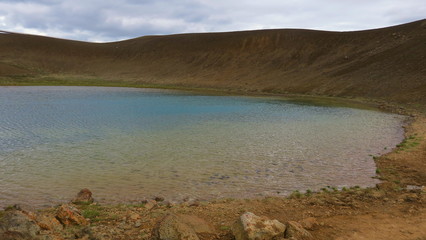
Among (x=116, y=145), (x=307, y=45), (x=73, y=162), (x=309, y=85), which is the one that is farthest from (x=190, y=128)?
(x=307, y=45)

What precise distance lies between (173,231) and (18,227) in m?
2.69

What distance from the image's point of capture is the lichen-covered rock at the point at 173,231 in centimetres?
632

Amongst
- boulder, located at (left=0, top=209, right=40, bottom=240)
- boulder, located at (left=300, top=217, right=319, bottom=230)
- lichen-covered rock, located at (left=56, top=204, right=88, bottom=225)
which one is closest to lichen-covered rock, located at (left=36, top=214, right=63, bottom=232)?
lichen-covered rock, located at (left=56, top=204, right=88, bottom=225)

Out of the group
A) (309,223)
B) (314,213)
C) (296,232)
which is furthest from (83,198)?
(314,213)

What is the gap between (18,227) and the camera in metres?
6.21

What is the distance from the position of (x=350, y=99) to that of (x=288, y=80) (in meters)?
19.8

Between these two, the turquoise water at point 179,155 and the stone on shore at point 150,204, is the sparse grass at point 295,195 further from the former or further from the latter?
the stone on shore at point 150,204

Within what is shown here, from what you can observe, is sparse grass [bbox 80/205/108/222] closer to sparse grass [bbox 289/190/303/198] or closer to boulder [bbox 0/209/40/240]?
boulder [bbox 0/209/40/240]

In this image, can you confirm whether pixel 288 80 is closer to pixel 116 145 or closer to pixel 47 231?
pixel 116 145

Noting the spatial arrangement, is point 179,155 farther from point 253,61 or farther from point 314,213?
point 253,61

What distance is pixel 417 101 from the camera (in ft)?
126

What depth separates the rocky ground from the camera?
6531 millimetres

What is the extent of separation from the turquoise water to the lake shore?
0.97m

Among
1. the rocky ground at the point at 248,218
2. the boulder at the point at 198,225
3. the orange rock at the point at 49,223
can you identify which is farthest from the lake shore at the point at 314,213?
the boulder at the point at 198,225
